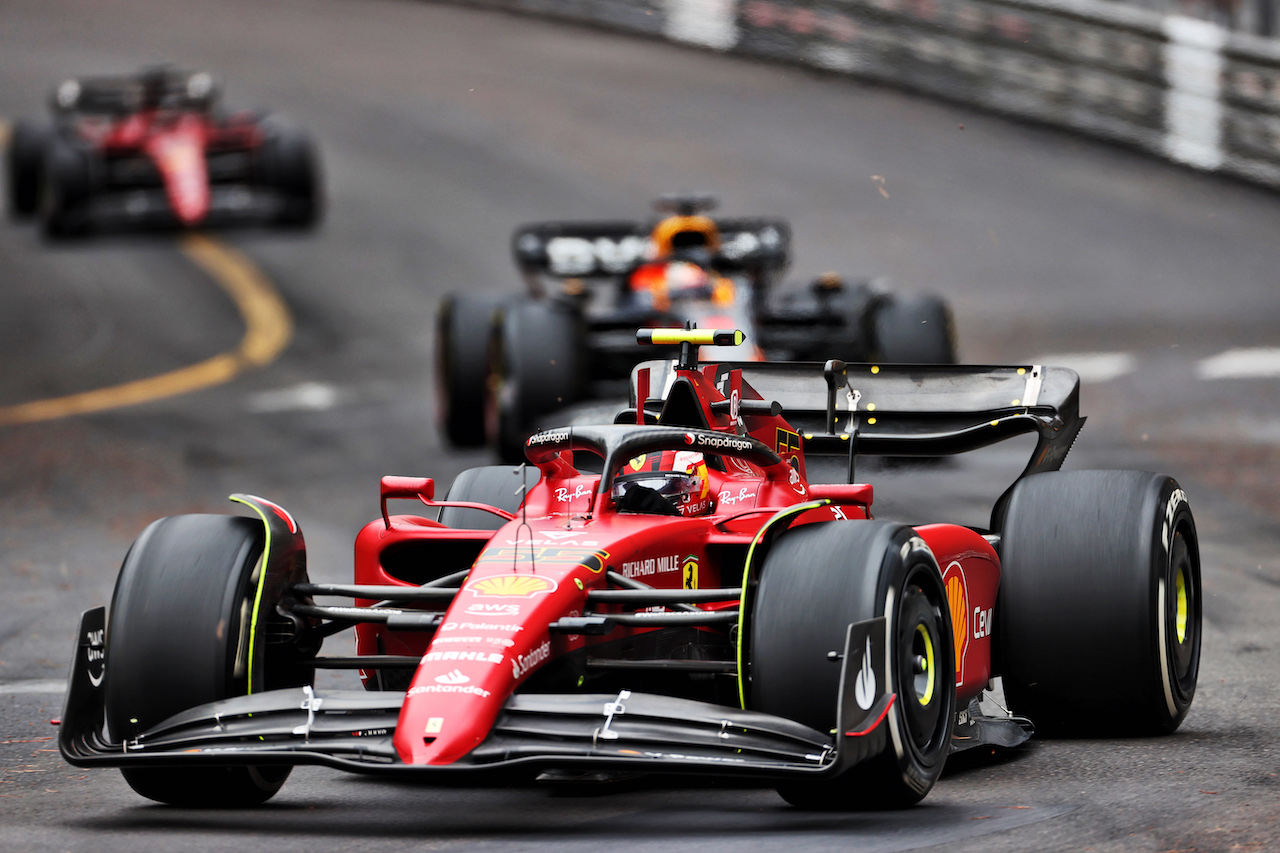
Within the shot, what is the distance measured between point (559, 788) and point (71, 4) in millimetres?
36519

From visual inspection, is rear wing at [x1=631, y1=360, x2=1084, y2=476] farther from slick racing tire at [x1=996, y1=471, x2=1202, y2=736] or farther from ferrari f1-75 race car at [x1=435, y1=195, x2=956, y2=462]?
ferrari f1-75 race car at [x1=435, y1=195, x2=956, y2=462]

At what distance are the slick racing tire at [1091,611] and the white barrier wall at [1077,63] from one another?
18491 millimetres

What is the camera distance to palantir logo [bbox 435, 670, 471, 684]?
5.71 m

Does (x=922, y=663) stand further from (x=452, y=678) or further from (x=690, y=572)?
(x=452, y=678)

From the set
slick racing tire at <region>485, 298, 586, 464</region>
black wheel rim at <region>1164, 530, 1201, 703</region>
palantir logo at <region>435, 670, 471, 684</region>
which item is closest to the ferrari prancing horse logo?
palantir logo at <region>435, 670, 471, 684</region>

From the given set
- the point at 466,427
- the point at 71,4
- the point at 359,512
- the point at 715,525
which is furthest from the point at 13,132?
the point at 715,525

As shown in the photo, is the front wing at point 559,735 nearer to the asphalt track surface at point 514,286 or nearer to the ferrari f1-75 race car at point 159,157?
the asphalt track surface at point 514,286

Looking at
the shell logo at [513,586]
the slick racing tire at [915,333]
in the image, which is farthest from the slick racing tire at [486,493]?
the slick racing tire at [915,333]

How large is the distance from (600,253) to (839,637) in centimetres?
1034

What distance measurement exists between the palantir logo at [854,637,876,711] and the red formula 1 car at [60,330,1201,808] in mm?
13

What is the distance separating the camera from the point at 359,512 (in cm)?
1384

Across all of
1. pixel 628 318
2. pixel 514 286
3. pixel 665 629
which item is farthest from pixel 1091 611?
pixel 514 286

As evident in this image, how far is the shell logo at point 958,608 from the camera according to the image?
694cm

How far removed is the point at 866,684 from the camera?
5.80 m
